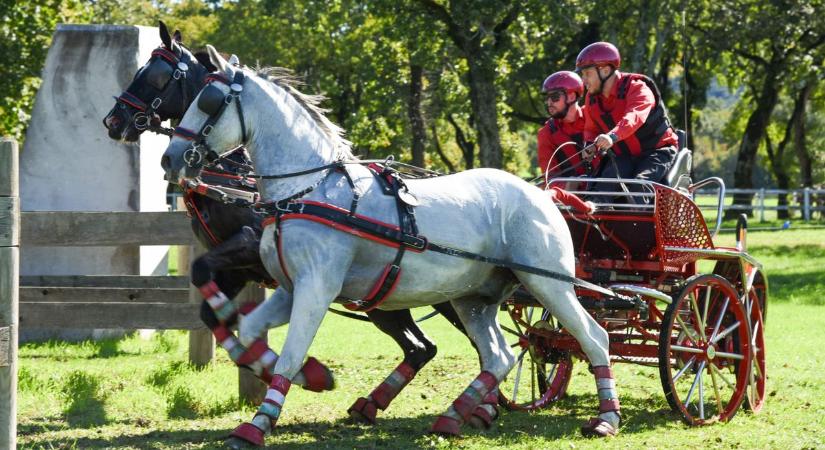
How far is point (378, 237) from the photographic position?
21.9ft

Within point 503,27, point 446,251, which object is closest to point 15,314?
point 446,251

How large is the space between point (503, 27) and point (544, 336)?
63.5 feet

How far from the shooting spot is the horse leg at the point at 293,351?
6.38m

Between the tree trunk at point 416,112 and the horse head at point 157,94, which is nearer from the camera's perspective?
the horse head at point 157,94

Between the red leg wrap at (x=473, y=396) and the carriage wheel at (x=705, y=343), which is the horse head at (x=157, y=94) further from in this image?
the carriage wheel at (x=705, y=343)

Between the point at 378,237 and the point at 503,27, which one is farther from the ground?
the point at 503,27

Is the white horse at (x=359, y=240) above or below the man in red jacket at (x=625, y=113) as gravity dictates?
below

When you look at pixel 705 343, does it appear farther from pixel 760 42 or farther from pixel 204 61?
pixel 760 42

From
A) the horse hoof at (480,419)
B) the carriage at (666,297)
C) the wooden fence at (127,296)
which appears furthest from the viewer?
the wooden fence at (127,296)

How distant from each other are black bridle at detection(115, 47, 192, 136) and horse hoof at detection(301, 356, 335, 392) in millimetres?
2271

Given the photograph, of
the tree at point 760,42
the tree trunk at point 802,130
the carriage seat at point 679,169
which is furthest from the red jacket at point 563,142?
the tree trunk at point 802,130

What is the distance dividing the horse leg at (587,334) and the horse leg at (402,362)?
3.88 ft

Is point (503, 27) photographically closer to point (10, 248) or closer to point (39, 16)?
point (39, 16)

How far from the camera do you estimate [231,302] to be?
7297 mm
